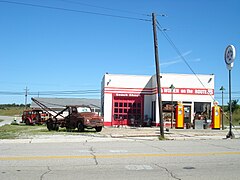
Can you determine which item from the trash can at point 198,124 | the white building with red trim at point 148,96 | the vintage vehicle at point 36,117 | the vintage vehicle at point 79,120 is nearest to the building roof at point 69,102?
the vintage vehicle at point 36,117

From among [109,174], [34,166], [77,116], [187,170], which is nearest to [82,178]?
[109,174]

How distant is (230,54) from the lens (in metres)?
19.5

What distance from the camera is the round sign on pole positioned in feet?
62.7

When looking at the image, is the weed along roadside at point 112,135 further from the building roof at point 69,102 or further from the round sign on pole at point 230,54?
the building roof at point 69,102

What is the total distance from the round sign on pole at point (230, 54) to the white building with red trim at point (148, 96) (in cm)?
1368

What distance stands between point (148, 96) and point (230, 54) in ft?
55.6

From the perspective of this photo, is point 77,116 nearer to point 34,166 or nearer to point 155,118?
point 155,118

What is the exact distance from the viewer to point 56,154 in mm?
11406

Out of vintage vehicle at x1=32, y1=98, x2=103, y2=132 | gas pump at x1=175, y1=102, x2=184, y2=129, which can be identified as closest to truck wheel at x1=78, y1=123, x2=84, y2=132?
vintage vehicle at x1=32, y1=98, x2=103, y2=132

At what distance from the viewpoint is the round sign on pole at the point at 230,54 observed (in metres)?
19.1

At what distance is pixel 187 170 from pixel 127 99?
27046 mm

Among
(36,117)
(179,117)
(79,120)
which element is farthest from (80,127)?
(36,117)

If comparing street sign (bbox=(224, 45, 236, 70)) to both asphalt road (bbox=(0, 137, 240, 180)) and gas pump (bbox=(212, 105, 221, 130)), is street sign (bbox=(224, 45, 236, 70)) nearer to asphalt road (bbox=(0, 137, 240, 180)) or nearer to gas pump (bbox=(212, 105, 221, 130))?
asphalt road (bbox=(0, 137, 240, 180))

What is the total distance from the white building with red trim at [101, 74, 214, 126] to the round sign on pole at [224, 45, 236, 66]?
13.7 metres
